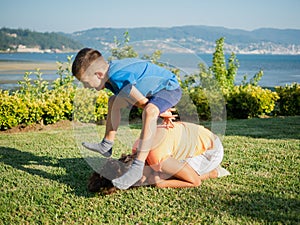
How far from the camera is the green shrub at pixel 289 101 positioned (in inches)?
400

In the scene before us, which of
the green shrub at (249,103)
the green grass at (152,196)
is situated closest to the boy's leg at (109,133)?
the green grass at (152,196)

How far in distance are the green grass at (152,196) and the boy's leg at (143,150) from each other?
0.64 feet

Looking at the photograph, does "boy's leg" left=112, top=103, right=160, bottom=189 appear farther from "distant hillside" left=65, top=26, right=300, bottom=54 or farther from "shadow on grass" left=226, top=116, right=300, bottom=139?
"shadow on grass" left=226, top=116, right=300, bottom=139

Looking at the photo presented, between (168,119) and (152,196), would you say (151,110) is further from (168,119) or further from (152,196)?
(152,196)

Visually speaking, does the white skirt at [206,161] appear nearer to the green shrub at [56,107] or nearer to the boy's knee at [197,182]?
the boy's knee at [197,182]

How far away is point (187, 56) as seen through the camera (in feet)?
12.9

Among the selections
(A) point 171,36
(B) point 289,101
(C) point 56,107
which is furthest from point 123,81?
(B) point 289,101

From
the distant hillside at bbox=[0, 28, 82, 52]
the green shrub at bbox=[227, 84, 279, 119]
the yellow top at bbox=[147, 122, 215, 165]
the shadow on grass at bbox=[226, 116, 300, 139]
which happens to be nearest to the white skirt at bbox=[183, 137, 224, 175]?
the yellow top at bbox=[147, 122, 215, 165]

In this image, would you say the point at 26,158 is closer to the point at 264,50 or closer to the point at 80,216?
the point at 80,216

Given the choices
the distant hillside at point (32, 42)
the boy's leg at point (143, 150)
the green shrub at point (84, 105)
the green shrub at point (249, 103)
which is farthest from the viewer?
the distant hillside at point (32, 42)

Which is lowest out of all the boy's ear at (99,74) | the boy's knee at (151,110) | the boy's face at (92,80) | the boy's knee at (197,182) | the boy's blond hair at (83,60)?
the boy's knee at (197,182)

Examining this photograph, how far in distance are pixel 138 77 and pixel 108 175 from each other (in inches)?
37.8

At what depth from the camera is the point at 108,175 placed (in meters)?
3.60

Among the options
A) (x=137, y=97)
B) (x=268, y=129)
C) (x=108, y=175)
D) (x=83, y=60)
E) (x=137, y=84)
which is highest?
(x=83, y=60)
